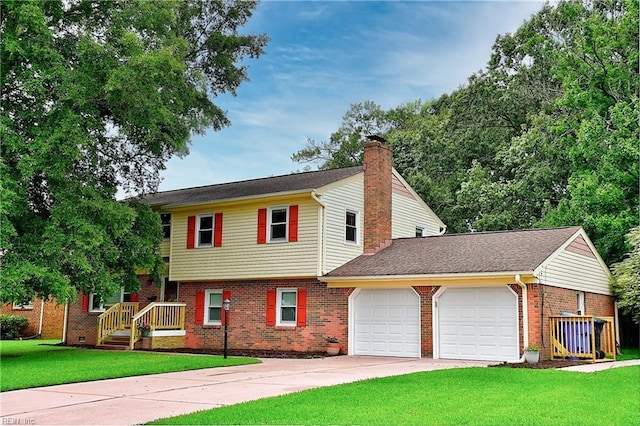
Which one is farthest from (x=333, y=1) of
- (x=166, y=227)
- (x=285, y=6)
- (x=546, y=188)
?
(x=546, y=188)

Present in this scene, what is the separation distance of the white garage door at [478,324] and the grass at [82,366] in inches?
211

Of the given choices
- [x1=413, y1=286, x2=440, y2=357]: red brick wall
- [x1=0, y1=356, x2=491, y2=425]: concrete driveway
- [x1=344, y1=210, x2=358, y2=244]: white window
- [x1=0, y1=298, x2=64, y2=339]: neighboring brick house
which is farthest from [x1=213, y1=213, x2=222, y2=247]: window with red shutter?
[x1=0, y1=298, x2=64, y2=339]: neighboring brick house

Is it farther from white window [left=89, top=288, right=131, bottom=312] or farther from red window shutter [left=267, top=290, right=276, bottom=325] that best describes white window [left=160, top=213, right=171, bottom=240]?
red window shutter [left=267, top=290, right=276, bottom=325]

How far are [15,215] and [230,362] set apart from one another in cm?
698

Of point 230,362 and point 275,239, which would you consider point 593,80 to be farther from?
point 230,362

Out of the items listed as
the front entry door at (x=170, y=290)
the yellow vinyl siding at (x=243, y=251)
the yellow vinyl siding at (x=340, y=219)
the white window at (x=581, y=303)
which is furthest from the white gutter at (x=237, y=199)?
the white window at (x=581, y=303)

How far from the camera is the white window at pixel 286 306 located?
2109 cm

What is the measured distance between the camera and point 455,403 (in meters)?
9.18

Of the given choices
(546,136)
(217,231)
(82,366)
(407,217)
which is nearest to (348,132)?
(546,136)

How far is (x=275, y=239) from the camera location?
21359 mm

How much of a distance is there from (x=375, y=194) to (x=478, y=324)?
614cm

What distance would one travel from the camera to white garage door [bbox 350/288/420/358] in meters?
18.9

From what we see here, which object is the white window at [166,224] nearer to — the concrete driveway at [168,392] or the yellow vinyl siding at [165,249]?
the yellow vinyl siding at [165,249]

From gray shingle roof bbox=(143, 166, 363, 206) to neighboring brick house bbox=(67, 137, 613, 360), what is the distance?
129 mm
